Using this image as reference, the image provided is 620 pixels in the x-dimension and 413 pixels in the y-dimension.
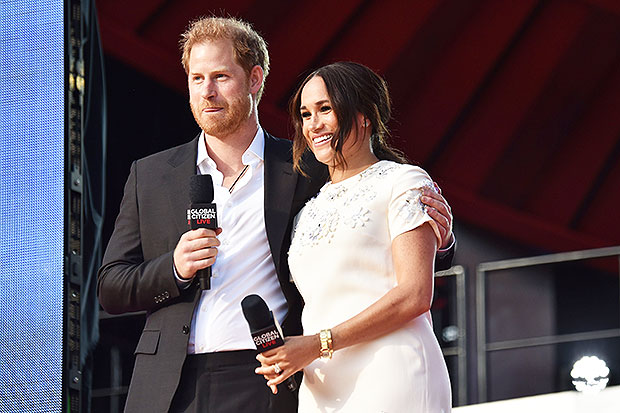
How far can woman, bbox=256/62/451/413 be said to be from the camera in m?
1.74

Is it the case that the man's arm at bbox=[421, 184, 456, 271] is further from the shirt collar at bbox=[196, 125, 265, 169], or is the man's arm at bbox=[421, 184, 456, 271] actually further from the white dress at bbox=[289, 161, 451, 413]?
the shirt collar at bbox=[196, 125, 265, 169]

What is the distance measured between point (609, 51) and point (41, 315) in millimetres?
4364

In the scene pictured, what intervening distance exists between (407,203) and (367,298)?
20cm

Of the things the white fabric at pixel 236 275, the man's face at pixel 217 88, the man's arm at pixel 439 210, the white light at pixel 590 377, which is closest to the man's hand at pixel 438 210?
the man's arm at pixel 439 210

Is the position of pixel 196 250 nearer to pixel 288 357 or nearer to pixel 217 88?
pixel 288 357

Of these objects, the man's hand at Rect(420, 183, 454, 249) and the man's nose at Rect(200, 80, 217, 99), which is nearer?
the man's hand at Rect(420, 183, 454, 249)

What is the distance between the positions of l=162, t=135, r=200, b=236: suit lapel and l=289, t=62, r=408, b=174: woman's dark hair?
0.31 metres

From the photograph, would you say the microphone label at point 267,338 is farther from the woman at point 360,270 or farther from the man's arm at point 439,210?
the man's arm at point 439,210

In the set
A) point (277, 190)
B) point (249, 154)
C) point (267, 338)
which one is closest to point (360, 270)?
point (267, 338)

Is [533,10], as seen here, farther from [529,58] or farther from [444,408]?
[444,408]

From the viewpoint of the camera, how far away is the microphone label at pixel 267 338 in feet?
5.43

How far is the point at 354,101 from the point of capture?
6.25ft

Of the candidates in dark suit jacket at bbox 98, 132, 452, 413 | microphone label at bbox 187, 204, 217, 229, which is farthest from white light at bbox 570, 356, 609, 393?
microphone label at bbox 187, 204, 217, 229

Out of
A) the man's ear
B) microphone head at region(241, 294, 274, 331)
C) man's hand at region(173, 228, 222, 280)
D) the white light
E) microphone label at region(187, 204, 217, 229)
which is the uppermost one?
the man's ear
